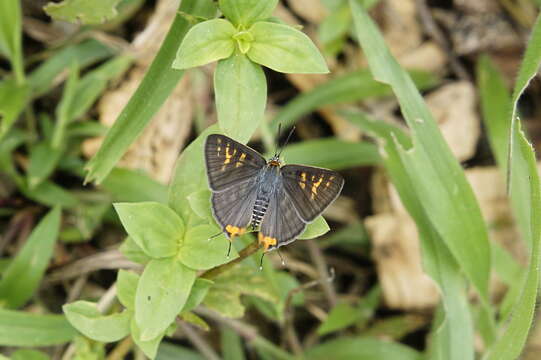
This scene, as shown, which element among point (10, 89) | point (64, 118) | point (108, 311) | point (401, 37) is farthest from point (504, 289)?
point (10, 89)

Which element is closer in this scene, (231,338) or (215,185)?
(215,185)

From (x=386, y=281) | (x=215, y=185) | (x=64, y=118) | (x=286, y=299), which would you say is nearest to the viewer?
(x=215, y=185)

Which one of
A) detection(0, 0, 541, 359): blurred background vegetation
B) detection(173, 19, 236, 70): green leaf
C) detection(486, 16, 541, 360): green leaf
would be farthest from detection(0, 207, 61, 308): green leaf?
detection(486, 16, 541, 360): green leaf

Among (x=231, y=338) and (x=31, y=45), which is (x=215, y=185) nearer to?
(x=231, y=338)

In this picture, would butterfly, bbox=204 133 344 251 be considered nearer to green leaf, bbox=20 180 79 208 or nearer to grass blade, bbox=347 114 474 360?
grass blade, bbox=347 114 474 360

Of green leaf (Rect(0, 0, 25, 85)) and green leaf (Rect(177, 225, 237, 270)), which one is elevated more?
green leaf (Rect(0, 0, 25, 85))

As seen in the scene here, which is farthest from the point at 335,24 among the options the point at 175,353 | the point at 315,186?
the point at 175,353

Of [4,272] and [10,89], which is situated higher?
[10,89]

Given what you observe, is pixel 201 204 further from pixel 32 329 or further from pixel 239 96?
pixel 32 329

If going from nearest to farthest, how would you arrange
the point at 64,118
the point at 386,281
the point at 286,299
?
1. the point at 286,299
2. the point at 64,118
3. the point at 386,281
